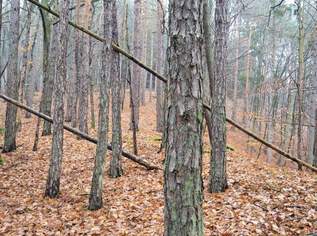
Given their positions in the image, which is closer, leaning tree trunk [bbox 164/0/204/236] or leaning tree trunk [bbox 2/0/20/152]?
leaning tree trunk [bbox 164/0/204/236]

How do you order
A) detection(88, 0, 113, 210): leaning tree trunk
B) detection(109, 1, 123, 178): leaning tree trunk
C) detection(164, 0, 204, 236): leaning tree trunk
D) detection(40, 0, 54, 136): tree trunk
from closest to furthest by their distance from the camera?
1. detection(164, 0, 204, 236): leaning tree trunk
2. detection(88, 0, 113, 210): leaning tree trunk
3. detection(109, 1, 123, 178): leaning tree trunk
4. detection(40, 0, 54, 136): tree trunk

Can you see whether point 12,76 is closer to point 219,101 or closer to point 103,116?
point 103,116

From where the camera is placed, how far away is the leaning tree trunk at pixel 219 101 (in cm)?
766

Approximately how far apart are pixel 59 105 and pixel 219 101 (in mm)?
3706

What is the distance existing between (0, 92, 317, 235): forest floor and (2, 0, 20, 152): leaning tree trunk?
5.94ft

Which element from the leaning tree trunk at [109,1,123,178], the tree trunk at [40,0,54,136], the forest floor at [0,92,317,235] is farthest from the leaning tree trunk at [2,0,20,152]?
the leaning tree trunk at [109,1,123,178]

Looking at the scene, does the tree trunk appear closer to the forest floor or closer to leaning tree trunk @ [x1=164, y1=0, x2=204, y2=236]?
the forest floor

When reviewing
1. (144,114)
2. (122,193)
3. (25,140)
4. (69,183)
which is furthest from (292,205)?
(144,114)

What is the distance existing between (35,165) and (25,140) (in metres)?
4.59

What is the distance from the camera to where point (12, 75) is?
13.8 m

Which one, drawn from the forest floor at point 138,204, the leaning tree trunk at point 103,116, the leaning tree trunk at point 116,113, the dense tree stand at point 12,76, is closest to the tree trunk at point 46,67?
the dense tree stand at point 12,76

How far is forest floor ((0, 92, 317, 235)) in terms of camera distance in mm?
6515

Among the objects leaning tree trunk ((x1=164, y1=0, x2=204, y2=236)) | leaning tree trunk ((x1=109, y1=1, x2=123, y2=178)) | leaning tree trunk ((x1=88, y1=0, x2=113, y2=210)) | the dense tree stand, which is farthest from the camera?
the dense tree stand

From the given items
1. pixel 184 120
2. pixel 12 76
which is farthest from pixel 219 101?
pixel 12 76
